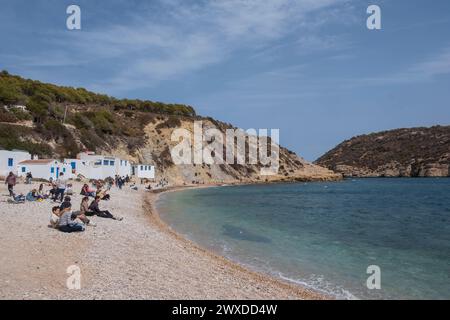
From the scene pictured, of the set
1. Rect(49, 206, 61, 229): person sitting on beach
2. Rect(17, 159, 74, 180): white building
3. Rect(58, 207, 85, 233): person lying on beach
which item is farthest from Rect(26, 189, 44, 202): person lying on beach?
Rect(17, 159, 74, 180): white building

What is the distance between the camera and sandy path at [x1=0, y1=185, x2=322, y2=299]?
883cm

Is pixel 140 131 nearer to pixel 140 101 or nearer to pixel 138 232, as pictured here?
Result: pixel 140 101

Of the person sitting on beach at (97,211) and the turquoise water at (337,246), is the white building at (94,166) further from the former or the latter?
the person sitting on beach at (97,211)

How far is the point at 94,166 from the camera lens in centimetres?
5006

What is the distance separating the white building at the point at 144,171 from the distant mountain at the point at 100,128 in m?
3.83

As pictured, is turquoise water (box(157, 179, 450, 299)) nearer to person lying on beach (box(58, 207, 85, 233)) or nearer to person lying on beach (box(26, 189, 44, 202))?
person lying on beach (box(58, 207, 85, 233))

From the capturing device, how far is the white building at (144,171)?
214ft

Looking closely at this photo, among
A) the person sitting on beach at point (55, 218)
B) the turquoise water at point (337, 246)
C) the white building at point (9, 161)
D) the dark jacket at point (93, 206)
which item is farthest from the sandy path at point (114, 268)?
the white building at point (9, 161)

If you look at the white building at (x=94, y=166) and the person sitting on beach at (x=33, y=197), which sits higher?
the white building at (x=94, y=166)

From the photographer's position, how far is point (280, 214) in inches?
1272

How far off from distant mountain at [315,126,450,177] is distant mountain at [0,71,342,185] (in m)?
57.4

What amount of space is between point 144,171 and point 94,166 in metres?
16.7

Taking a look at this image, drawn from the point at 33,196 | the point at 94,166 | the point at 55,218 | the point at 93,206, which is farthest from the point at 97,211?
the point at 94,166
